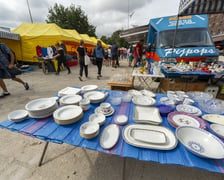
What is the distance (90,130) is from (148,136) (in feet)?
1.68

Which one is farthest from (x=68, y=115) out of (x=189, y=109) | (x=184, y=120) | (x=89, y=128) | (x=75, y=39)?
(x=75, y=39)

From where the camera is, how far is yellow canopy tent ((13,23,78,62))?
742 centimetres

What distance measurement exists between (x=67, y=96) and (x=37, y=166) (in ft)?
3.38

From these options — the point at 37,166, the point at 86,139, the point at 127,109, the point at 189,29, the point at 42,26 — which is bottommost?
the point at 37,166

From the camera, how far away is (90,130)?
90cm

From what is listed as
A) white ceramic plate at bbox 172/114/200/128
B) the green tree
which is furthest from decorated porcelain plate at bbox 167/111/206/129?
the green tree

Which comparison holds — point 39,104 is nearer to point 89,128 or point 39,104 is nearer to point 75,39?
point 89,128

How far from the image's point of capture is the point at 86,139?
33.9 inches

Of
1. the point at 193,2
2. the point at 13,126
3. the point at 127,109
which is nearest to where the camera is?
the point at 13,126

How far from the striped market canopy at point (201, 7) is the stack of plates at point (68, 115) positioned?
3269 millimetres

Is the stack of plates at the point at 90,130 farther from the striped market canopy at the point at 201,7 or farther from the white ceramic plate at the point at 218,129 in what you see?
the striped market canopy at the point at 201,7

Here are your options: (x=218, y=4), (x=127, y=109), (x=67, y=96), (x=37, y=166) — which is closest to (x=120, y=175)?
(x=127, y=109)

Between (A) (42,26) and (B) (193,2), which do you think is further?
(A) (42,26)

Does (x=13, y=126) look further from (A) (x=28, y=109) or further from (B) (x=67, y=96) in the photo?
(B) (x=67, y=96)
